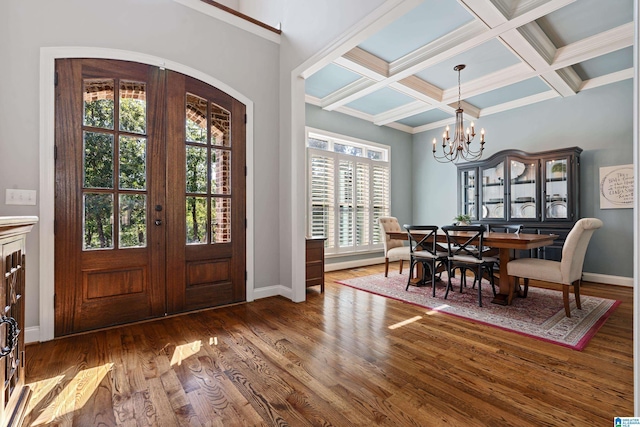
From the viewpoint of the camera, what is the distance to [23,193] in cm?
230

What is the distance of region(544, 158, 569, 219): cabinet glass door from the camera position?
173 inches

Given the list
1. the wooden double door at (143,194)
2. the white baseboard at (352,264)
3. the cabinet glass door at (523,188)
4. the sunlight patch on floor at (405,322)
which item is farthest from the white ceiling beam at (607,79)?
the wooden double door at (143,194)

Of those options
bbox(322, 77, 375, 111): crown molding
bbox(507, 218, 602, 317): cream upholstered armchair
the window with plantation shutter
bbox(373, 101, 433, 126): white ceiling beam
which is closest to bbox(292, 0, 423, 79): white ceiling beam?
bbox(322, 77, 375, 111): crown molding

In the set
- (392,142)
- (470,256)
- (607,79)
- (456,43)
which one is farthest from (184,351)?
(607,79)

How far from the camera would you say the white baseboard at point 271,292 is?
138 inches

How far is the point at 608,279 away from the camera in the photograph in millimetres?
4297

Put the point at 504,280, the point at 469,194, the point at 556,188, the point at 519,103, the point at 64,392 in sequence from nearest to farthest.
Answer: the point at 64,392 → the point at 504,280 → the point at 556,188 → the point at 519,103 → the point at 469,194

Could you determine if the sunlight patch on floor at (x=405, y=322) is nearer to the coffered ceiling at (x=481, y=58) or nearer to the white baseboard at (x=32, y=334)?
the coffered ceiling at (x=481, y=58)

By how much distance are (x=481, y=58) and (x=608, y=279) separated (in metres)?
3.63

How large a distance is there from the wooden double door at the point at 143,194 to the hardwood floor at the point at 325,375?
37 cm

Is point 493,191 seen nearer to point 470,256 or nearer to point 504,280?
point 470,256

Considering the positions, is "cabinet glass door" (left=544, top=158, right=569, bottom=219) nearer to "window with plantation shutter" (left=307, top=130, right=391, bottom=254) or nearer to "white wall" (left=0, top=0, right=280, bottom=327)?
"window with plantation shutter" (left=307, top=130, right=391, bottom=254)

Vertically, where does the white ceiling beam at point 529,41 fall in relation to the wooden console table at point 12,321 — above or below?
above

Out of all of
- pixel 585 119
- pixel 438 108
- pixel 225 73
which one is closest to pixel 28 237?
pixel 225 73
